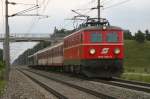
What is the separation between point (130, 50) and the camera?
435ft

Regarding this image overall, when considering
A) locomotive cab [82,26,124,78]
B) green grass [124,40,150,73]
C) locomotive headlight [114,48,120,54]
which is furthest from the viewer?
green grass [124,40,150,73]

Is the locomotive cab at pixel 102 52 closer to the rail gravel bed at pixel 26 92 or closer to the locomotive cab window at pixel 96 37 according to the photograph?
the locomotive cab window at pixel 96 37

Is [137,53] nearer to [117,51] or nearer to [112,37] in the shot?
[112,37]

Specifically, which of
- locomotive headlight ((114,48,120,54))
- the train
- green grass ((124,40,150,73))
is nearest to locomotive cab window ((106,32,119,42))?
the train

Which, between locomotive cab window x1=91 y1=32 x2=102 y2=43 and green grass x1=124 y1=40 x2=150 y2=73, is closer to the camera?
locomotive cab window x1=91 y1=32 x2=102 y2=43

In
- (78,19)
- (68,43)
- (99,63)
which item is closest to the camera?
(99,63)

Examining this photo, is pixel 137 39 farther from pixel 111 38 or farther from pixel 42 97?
pixel 42 97

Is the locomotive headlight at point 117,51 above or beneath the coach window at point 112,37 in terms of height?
beneath

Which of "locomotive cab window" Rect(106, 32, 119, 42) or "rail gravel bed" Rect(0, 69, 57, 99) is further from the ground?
"locomotive cab window" Rect(106, 32, 119, 42)

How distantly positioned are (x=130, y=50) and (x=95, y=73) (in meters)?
102

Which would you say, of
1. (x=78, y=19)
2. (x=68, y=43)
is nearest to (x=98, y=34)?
(x=68, y=43)

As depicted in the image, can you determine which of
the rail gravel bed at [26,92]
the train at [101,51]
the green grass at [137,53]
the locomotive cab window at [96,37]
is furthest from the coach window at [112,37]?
the green grass at [137,53]

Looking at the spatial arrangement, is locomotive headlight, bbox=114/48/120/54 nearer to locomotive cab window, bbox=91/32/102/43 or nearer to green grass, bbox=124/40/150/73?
locomotive cab window, bbox=91/32/102/43

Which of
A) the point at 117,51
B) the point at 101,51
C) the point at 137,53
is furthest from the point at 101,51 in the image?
the point at 137,53
